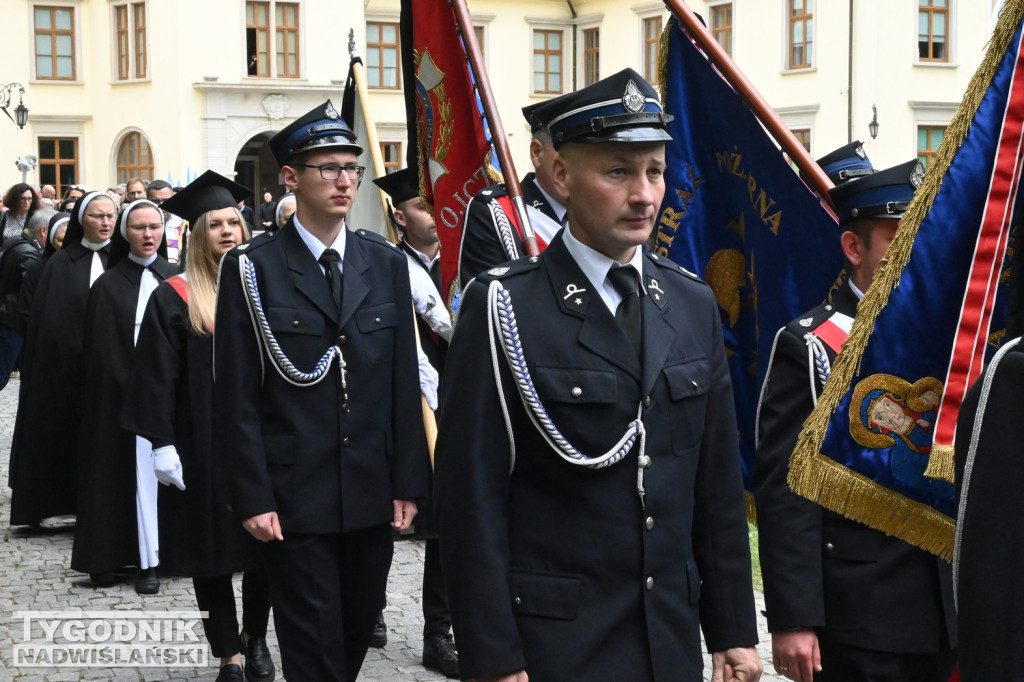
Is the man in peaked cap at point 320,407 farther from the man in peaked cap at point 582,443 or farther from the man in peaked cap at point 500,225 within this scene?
the man in peaked cap at point 582,443

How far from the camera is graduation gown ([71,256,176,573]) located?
22.8 ft

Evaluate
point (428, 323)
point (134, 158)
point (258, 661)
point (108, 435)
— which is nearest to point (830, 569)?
point (258, 661)

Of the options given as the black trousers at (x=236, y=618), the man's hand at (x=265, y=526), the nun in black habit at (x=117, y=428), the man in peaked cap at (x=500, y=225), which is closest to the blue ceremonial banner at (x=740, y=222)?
the man in peaked cap at (x=500, y=225)

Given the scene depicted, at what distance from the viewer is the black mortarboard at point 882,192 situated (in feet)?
11.3

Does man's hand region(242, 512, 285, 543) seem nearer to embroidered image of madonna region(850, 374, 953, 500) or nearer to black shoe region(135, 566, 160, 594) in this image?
embroidered image of madonna region(850, 374, 953, 500)

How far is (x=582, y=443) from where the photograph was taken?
276cm

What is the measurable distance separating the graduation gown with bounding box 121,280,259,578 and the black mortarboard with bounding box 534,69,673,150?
321 centimetres

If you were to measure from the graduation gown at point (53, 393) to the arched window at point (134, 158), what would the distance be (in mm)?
32548

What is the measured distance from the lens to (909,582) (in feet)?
11.0

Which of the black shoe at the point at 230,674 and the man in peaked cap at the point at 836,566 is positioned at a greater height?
the man in peaked cap at the point at 836,566

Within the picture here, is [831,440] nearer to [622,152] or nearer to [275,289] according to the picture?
[622,152]

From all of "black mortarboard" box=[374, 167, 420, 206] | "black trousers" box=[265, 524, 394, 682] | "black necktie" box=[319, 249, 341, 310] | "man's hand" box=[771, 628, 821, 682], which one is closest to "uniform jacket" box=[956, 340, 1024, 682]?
"man's hand" box=[771, 628, 821, 682]

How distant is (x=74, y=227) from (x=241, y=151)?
35.9m

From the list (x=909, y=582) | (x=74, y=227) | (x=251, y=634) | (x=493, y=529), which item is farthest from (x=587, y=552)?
(x=74, y=227)
